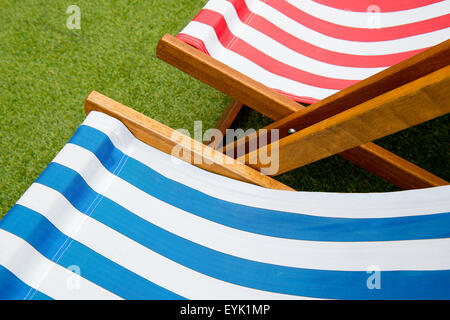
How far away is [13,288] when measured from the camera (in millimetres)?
821

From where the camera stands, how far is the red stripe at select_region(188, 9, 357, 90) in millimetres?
1174

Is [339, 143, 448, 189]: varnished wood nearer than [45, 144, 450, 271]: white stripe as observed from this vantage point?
No

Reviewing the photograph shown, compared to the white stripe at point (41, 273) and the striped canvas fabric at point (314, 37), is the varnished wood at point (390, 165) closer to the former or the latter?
the striped canvas fabric at point (314, 37)

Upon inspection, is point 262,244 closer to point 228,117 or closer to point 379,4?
point 228,117

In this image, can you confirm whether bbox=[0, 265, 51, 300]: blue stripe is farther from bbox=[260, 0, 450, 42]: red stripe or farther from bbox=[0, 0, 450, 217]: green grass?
bbox=[260, 0, 450, 42]: red stripe

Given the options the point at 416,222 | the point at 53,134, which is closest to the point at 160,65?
→ the point at 53,134

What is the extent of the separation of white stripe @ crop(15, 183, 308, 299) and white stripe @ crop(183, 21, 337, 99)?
0.61m

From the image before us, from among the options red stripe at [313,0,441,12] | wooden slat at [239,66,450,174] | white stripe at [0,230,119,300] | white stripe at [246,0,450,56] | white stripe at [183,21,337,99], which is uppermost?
red stripe at [313,0,441,12]

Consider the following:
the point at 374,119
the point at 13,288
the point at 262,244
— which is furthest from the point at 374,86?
the point at 13,288

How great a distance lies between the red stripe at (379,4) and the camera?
1.34 m

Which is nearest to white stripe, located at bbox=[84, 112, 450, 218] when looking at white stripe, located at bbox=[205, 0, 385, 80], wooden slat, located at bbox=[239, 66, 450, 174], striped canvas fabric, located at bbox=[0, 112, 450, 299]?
striped canvas fabric, located at bbox=[0, 112, 450, 299]

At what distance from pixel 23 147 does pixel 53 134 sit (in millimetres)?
129

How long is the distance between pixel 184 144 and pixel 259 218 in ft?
0.95
